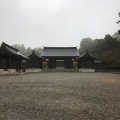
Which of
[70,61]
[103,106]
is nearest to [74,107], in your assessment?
[103,106]

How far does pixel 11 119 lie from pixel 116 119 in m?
3.55

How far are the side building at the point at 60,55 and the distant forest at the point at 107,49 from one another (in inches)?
283

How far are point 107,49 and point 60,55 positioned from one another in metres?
15.7

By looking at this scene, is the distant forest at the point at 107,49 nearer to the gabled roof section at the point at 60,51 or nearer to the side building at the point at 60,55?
the gabled roof section at the point at 60,51

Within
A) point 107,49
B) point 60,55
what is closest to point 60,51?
point 60,55

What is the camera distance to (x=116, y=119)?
6461mm

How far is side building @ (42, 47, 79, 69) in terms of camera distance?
5234cm

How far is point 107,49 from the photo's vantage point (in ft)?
192

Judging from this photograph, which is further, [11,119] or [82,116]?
[82,116]

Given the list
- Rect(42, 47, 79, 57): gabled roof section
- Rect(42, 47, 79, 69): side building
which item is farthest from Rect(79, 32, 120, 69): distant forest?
Rect(42, 47, 79, 69): side building

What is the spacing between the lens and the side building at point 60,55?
172ft

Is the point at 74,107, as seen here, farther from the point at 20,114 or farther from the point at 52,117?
the point at 20,114

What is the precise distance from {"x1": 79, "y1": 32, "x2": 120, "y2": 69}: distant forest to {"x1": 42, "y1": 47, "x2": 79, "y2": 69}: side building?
7181 mm

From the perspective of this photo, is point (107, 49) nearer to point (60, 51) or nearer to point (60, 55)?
point (60, 51)
